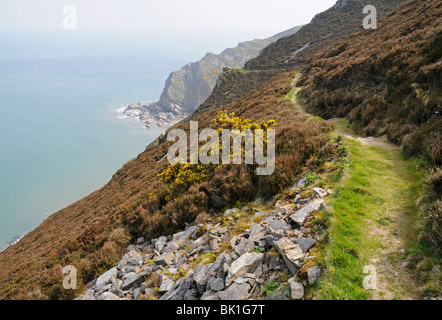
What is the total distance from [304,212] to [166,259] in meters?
4.61

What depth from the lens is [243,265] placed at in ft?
15.5

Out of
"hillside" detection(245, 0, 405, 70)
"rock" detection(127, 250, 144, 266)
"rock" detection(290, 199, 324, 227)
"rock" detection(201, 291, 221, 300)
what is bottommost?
"rock" detection(127, 250, 144, 266)

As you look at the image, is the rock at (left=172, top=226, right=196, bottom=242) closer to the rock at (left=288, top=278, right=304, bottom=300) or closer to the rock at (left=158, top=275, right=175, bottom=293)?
the rock at (left=158, top=275, right=175, bottom=293)

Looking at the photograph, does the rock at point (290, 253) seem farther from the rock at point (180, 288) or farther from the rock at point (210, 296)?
the rock at point (180, 288)

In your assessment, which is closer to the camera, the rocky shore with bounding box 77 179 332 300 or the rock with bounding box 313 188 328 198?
the rocky shore with bounding box 77 179 332 300

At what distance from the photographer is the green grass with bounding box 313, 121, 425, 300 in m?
3.67

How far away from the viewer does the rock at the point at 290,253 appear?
409 centimetres

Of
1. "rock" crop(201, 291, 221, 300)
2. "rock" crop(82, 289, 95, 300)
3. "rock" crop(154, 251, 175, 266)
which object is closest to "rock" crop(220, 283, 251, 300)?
"rock" crop(201, 291, 221, 300)

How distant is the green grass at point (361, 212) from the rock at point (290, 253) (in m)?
0.40

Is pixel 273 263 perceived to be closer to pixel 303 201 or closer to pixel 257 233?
pixel 257 233

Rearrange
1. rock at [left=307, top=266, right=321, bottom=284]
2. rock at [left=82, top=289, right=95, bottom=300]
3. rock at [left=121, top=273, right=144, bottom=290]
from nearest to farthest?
rock at [left=307, top=266, right=321, bottom=284]
rock at [left=121, top=273, right=144, bottom=290]
rock at [left=82, top=289, right=95, bottom=300]

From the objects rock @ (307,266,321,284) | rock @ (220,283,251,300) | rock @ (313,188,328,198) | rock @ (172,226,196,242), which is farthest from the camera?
rock @ (172,226,196,242)

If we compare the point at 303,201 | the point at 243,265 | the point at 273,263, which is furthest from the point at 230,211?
the point at 273,263
